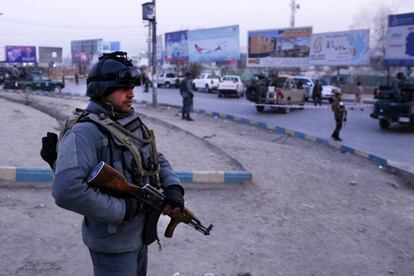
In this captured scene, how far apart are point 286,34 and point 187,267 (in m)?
36.3

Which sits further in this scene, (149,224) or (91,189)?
(149,224)

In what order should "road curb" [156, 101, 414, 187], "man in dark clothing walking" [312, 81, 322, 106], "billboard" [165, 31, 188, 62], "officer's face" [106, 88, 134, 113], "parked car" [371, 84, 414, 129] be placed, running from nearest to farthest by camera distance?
"officer's face" [106, 88, 134, 113]
"road curb" [156, 101, 414, 187]
"parked car" [371, 84, 414, 129]
"man in dark clothing walking" [312, 81, 322, 106]
"billboard" [165, 31, 188, 62]

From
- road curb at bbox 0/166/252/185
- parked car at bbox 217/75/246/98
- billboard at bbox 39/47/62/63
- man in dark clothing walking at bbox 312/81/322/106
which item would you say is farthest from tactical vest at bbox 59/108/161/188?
billboard at bbox 39/47/62/63

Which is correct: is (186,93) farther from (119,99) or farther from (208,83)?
(208,83)

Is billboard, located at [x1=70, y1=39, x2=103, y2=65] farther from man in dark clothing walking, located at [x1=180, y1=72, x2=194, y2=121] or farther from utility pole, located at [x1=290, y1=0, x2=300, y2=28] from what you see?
man in dark clothing walking, located at [x1=180, y1=72, x2=194, y2=121]

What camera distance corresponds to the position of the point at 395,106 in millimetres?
15078

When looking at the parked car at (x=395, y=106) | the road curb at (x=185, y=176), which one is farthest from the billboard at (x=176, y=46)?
the road curb at (x=185, y=176)

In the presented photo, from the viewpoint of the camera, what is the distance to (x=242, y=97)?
33.8 metres

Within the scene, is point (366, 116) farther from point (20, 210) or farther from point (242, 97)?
point (20, 210)

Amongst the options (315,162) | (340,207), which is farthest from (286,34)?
(340,207)

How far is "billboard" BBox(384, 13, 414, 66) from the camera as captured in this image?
26.8m

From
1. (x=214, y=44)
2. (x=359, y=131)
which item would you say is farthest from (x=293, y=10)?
(x=359, y=131)

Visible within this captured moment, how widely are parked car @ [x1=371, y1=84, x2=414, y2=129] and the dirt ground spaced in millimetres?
7445

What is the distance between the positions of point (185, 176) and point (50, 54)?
77.7 meters
